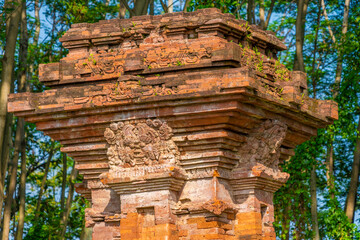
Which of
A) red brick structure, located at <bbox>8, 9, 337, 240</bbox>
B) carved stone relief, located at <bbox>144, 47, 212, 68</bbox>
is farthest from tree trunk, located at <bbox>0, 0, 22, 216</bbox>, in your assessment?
carved stone relief, located at <bbox>144, 47, 212, 68</bbox>

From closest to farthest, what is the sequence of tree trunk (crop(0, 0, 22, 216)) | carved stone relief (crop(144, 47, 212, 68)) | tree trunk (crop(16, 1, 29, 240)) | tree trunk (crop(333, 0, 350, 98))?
carved stone relief (crop(144, 47, 212, 68)), tree trunk (crop(0, 0, 22, 216)), tree trunk (crop(333, 0, 350, 98)), tree trunk (crop(16, 1, 29, 240))

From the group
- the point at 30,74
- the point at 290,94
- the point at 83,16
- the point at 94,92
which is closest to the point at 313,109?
the point at 290,94

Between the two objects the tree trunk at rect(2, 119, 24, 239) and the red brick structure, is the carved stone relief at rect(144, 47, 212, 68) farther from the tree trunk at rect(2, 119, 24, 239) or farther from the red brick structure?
the tree trunk at rect(2, 119, 24, 239)

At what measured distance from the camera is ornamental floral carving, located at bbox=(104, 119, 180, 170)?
9477 millimetres

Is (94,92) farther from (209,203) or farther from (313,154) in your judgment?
(313,154)

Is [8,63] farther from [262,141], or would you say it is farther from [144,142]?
[262,141]

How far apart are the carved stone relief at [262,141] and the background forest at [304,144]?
12.1 ft

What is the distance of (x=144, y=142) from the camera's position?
31.3ft

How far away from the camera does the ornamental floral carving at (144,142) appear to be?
948 cm

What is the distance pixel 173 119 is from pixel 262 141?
3.64 feet

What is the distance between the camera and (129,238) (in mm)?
9492

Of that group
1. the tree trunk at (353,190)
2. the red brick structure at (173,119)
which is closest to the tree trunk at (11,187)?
the tree trunk at (353,190)

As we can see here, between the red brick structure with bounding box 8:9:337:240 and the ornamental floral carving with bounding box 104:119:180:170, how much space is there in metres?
0.01

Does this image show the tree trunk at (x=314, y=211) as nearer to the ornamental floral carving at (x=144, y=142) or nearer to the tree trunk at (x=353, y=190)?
the tree trunk at (x=353, y=190)
